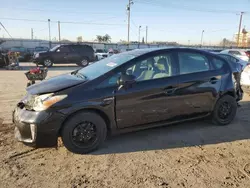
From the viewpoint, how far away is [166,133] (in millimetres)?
4324

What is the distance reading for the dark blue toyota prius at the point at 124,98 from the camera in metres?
3.28

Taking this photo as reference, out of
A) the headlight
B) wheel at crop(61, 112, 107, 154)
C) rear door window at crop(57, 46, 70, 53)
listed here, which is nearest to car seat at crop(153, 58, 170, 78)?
wheel at crop(61, 112, 107, 154)

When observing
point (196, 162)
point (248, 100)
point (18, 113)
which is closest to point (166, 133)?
point (196, 162)

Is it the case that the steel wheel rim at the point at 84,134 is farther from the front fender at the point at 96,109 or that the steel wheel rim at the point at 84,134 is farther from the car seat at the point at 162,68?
the car seat at the point at 162,68

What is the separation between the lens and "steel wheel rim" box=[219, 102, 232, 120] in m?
4.66

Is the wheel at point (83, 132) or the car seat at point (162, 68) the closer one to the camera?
the wheel at point (83, 132)

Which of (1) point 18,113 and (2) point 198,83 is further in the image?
(2) point 198,83

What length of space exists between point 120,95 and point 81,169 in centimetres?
122

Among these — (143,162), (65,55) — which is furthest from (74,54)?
(143,162)

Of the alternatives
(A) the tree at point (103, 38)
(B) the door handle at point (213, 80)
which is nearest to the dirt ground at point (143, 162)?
(B) the door handle at point (213, 80)

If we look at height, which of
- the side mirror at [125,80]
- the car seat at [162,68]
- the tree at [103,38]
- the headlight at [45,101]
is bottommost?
the headlight at [45,101]

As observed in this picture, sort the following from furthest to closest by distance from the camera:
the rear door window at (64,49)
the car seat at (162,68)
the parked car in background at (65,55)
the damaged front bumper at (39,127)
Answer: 1. the rear door window at (64,49)
2. the parked car in background at (65,55)
3. the car seat at (162,68)
4. the damaged front bumper at (39,127)

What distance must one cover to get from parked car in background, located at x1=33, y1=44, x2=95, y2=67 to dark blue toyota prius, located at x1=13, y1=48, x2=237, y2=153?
15.8m

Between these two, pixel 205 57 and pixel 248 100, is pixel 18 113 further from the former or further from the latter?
pixel 248 100
